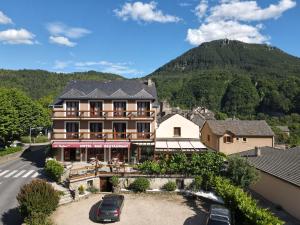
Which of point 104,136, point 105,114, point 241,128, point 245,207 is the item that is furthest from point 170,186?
point 241,128

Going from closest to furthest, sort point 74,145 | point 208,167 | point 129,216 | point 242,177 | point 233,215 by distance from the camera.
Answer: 1. point 233,215
2. point 129,216
3. point 242,177
4. point 208,167
5. point 74,145

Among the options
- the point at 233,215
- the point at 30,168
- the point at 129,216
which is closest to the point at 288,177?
the point at 233,215

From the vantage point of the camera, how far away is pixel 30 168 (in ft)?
153

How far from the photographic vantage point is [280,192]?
103 ft

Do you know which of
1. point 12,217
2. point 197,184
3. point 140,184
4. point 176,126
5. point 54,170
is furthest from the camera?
point 176,126

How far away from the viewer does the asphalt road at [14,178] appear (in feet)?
95.6

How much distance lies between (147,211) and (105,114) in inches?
776

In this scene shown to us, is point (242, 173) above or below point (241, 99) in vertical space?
below

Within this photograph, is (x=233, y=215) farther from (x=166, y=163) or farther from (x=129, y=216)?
(x=166, y=163)

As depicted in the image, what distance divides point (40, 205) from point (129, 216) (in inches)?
296

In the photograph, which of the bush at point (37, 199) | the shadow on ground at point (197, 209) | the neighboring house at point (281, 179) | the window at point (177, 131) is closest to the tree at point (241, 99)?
the window at point (177, 131)

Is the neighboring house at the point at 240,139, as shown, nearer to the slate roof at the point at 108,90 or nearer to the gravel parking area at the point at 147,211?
the slate roof at the point at 108,90

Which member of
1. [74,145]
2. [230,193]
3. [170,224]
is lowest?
[170,224]

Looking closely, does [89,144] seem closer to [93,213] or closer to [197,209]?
[93,213]
